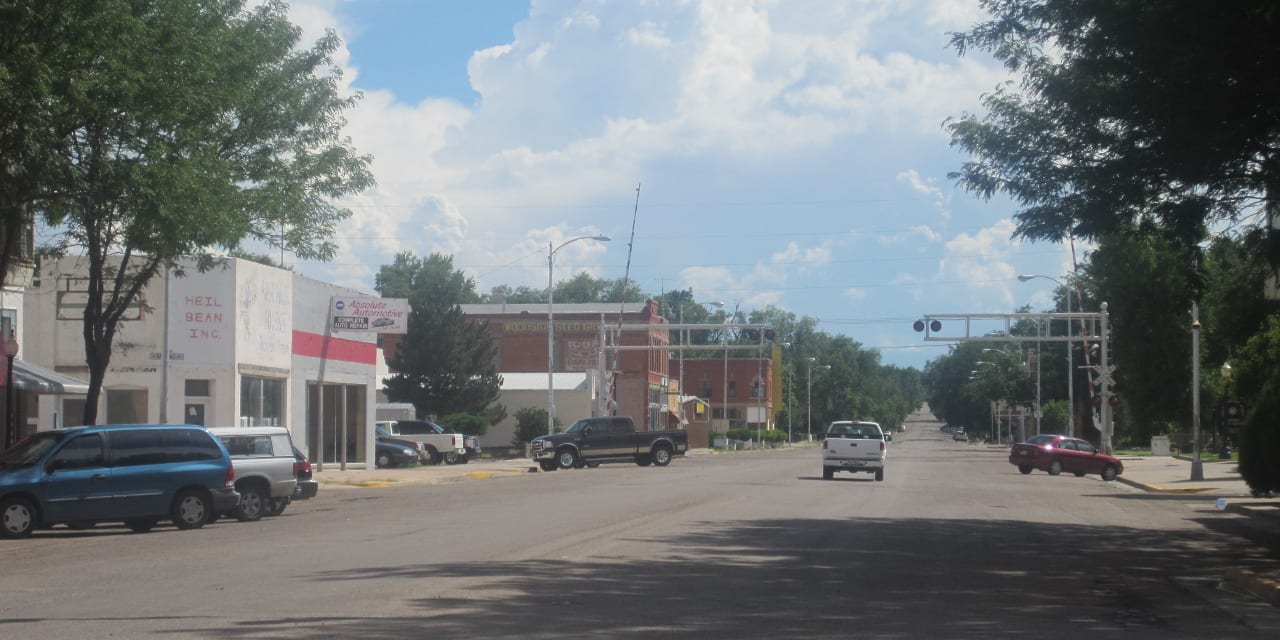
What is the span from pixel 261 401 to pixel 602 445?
48.9 ft

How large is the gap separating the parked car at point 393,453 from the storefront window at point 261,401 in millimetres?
8521

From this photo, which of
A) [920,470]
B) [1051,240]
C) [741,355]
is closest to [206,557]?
[1051,240]

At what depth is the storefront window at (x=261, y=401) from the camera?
38938 millimetres

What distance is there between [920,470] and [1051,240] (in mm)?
31626

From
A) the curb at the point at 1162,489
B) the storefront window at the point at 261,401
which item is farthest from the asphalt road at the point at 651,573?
the storefront window at the point at 261,401

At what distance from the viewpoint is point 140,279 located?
27.1 metres

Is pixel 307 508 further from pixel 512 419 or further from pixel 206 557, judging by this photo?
pixel 512 419

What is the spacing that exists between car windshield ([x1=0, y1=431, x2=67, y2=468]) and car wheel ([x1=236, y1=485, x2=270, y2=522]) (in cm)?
401

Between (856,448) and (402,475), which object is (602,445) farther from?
(856,448)

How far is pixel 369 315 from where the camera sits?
4425 cm

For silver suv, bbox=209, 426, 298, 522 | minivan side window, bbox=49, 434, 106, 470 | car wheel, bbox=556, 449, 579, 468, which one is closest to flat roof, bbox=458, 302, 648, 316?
car wheel, bbox=556, 449, 579, 468

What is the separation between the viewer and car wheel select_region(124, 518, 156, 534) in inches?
877

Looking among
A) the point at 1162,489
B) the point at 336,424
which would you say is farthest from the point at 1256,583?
the point at 336,424

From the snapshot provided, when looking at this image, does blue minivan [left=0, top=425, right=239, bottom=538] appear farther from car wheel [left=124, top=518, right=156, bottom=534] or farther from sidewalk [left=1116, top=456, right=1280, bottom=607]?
sidewalk [left=1116, top=456, right=1280, bottom=607]
